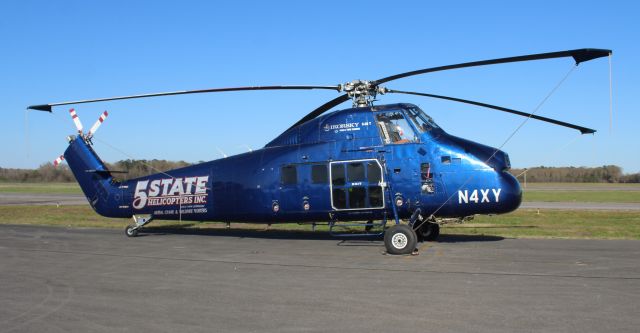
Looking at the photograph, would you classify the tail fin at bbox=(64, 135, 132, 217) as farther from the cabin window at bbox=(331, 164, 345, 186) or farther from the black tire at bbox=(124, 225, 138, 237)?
the cabin window at bbox=(331, 164, 345, 186)

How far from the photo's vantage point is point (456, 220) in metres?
14.4

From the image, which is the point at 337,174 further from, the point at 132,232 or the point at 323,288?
the point at 132,232

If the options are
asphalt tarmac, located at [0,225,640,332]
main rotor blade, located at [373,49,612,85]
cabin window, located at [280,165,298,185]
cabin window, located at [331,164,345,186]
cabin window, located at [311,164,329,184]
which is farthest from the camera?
cabin window, located at [280,165,298,185]

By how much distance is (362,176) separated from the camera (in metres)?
14.0

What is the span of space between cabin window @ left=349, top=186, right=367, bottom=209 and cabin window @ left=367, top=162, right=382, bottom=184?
0.34 m

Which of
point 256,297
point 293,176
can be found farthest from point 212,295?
point 293,176

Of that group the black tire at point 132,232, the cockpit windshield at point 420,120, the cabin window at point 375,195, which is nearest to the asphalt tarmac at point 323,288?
the cabin window at point 375,195

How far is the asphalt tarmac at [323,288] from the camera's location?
6629 millimetres

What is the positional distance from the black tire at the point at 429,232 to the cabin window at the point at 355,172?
2946mm

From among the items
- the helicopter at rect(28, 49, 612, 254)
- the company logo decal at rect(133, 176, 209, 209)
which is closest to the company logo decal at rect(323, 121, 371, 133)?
the helicopter at rect(28, 49, 612, 254)

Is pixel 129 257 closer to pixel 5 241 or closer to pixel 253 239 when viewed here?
pixel 253 239

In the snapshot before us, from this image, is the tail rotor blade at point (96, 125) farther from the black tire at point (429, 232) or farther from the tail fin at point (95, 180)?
the black tire at point (429, 232)

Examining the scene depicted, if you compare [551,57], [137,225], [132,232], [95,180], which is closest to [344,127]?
[551,57]

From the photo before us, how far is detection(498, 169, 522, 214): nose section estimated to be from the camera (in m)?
13.0
